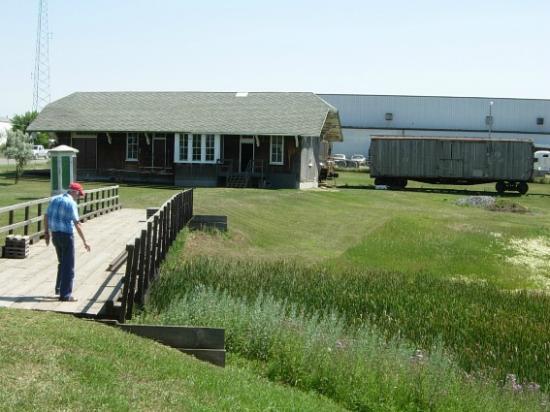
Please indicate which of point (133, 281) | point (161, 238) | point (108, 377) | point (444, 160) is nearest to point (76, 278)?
point (133, 281)

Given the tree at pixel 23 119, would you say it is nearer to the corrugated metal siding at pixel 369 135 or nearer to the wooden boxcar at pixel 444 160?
the corrugated metal siding at pixel 369 135

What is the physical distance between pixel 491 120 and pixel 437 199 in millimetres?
40082

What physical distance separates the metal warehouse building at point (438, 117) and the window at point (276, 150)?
40.5 metres

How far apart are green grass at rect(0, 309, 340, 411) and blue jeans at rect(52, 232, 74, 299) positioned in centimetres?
140

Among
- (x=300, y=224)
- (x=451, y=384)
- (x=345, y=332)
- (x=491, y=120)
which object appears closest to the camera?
(x=451, y=384)

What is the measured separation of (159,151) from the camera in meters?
46.5

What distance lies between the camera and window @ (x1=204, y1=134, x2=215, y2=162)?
4516 cm

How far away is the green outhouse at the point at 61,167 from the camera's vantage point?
25.8 m

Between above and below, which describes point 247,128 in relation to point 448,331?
above

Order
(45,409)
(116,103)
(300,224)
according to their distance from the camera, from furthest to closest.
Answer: (116,103)
(300,224)
(45,409)

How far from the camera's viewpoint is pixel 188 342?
10.5m

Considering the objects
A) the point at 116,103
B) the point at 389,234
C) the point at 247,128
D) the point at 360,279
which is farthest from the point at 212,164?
the point at 360,279

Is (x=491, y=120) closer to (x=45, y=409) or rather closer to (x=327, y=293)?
(x=327, y=293)

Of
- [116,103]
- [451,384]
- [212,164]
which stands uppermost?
[116,103]
